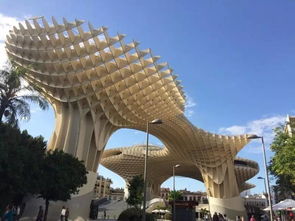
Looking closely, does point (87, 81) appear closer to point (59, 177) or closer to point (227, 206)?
point (59, 177)

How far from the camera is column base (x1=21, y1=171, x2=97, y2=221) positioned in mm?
31000

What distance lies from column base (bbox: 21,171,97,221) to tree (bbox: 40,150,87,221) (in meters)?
6.21

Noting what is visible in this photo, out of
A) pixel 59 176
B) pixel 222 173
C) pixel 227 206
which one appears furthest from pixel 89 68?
pixel 227 206

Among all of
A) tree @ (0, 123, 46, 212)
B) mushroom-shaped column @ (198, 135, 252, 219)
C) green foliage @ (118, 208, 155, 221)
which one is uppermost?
mushroom-shaped column @ (198, 135, 252, 219)

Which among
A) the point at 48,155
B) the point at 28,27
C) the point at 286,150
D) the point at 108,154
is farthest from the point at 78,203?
the point at 108,154

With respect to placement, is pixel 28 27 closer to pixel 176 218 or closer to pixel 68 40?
pixel 68 40

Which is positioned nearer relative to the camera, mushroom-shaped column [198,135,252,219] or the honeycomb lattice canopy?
the honeycomb lattice canopy

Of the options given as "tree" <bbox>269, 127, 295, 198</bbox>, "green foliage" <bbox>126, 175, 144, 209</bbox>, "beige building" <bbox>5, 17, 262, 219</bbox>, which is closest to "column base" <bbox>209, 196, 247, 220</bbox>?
"beige building" <bbox>5, 17, 262, 219</bbox>

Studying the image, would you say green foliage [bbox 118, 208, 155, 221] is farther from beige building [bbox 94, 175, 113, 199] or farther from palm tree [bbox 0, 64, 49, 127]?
beige building [bbox 94, 175, 113, 199]

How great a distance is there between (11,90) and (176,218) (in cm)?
2031

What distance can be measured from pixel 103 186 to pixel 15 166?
119 metres

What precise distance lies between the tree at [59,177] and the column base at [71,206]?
6.21 m

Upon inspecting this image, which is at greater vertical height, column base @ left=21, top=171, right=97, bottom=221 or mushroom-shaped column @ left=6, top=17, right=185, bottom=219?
mushroom-shaped column @ left=6, top=17, right=185, bottom=219

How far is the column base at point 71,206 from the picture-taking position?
102 ft
